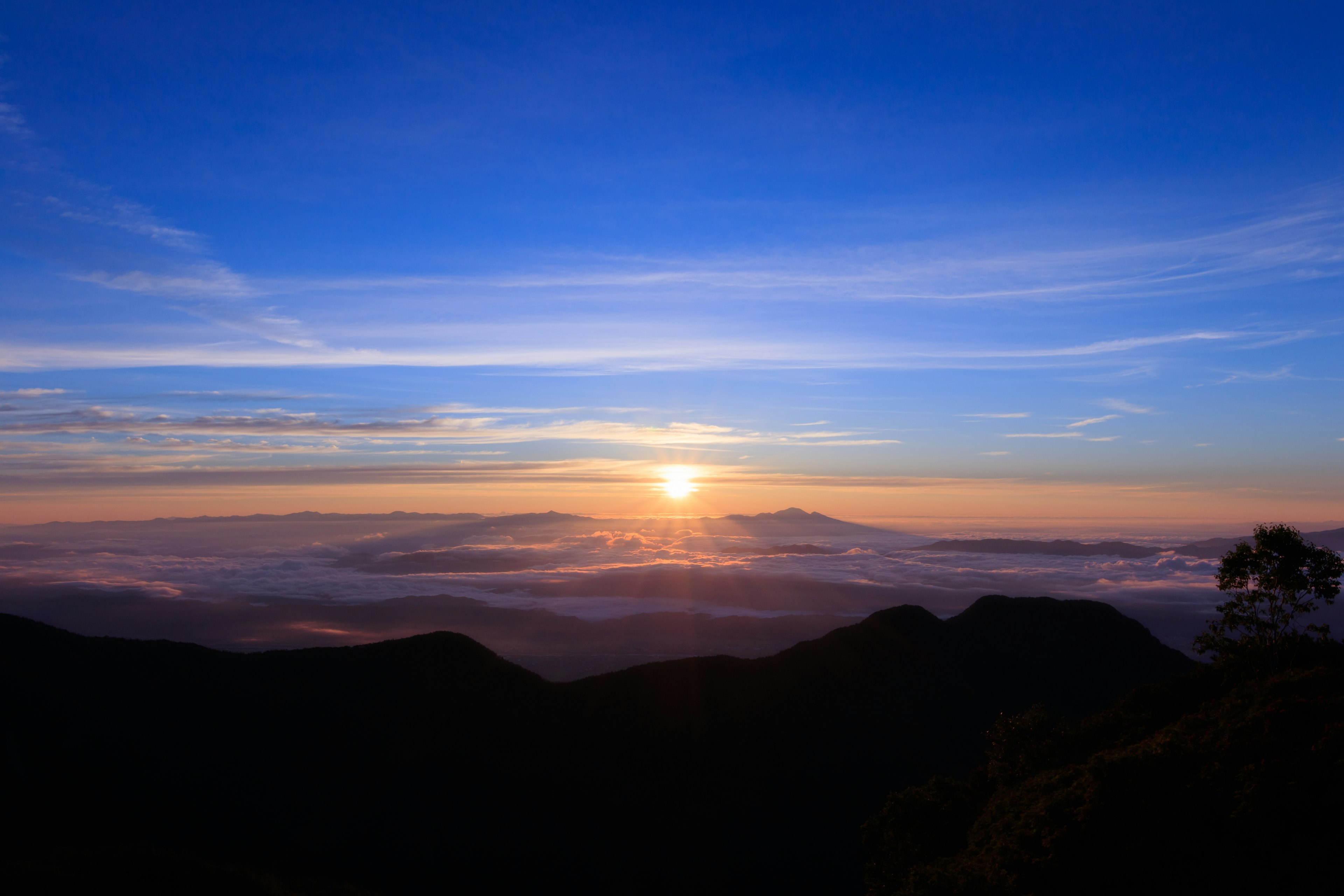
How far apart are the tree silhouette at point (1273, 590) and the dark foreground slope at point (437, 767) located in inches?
1220

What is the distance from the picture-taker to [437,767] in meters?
49.5

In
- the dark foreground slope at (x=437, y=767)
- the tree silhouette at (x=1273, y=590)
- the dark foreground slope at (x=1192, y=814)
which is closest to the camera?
the dark foreground slope at (x=1192, y=814)

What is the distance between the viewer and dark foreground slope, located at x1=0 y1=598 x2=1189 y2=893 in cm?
4175

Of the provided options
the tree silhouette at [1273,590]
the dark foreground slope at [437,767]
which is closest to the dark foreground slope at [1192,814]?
the tree silhouette at [1273,590]

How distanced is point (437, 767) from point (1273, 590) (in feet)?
161

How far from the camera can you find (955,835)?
30094 mm

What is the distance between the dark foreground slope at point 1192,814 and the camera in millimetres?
18125

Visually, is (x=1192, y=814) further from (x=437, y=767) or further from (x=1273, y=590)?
(x=437, y=767)

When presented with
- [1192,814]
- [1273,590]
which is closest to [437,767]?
[1192,814]

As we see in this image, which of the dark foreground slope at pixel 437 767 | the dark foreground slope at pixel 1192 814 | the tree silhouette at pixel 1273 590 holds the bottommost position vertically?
the dark foreground slope at pixel 437 767

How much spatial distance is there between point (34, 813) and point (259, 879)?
1754cm

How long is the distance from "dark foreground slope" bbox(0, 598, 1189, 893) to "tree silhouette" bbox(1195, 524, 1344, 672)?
102 feet

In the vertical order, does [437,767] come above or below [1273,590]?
below

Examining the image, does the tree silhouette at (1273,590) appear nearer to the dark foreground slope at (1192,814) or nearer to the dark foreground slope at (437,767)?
the dark foreground slope at (1192,814)
